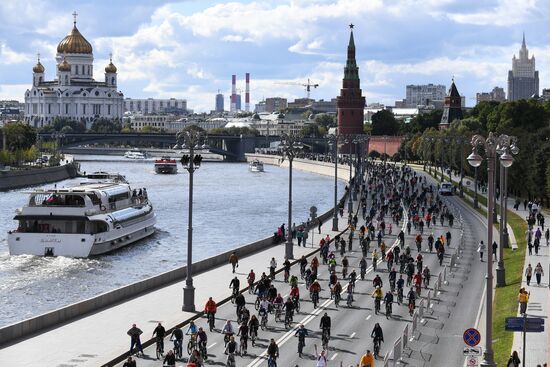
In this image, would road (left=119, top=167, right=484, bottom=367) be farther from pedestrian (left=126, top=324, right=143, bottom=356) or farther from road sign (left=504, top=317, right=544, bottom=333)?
road sign (left=504, top=317, right=544, bottom=333)

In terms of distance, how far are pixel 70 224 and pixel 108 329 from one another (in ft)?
99.3

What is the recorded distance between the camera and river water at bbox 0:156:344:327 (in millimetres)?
50969

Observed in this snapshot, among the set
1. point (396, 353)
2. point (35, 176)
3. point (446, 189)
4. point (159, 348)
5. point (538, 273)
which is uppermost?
point (538, 273)

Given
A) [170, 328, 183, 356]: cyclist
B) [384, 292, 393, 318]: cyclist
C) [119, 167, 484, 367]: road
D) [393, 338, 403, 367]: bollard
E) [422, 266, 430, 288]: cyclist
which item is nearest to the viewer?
[393, 338, 403, 367]: bollard

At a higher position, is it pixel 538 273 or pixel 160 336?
pixel 538 273

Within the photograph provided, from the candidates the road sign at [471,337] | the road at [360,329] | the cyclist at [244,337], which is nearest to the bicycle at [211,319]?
the road at [360,329]

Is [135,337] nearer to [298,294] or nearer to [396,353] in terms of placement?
[396,353]

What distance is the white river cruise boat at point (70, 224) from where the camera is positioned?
61.8 meters

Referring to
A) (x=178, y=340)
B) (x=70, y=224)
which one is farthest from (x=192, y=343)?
(x=70, y=224)

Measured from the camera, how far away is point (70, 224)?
64.0 metres

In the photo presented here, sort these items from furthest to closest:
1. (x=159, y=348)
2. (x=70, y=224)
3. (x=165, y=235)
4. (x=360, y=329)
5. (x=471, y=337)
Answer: (x=165, y=235) → (x=70, y=224) → (x=360, y=329) → (x=159, y=348) → (x=471, y=337)

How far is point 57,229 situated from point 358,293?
25.7m

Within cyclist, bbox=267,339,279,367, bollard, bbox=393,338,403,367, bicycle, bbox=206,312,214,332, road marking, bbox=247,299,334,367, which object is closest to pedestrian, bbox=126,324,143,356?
road marking, bbox=247,299,334,367

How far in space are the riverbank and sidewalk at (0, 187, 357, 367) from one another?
290 ft
